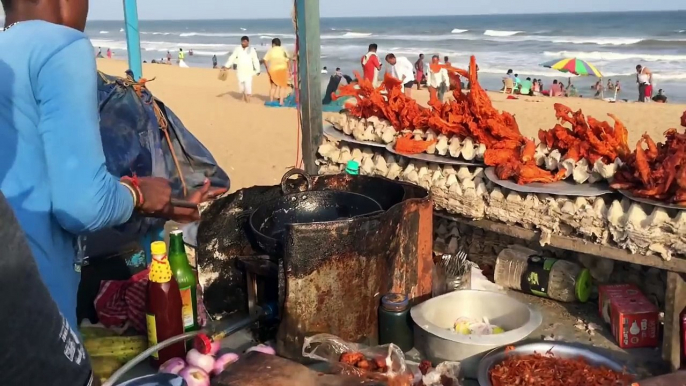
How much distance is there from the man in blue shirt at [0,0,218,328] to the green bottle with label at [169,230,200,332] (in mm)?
943

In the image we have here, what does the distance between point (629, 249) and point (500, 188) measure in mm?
811

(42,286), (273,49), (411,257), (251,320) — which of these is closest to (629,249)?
(411,257)

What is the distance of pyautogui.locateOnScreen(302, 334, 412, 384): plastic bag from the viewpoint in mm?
2803

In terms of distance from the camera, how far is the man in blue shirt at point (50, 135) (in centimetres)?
202

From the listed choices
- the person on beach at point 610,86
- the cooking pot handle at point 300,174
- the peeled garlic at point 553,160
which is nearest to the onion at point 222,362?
the cooking pot handle at point 300,174

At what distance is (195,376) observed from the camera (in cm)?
283

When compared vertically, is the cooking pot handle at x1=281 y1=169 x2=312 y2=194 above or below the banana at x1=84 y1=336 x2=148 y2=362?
above

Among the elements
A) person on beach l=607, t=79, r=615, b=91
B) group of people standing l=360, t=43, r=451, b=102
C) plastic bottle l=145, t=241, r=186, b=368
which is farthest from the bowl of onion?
person on beach l=607, t=79, r=615, b=91

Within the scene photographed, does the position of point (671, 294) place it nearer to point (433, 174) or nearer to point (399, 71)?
point (433, 174)

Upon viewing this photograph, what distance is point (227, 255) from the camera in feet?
12.0

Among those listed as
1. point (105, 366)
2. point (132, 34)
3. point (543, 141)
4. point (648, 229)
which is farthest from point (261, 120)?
point (648, 229)

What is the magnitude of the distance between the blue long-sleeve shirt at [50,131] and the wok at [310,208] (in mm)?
1492

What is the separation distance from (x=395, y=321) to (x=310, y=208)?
89cm

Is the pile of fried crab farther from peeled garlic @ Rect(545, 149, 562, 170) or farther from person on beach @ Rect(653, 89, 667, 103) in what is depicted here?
person on beach @ Rect(653, 89, 667, 103)
